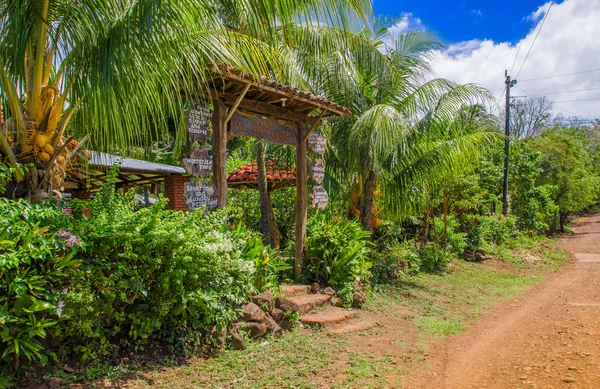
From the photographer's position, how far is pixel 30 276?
343cm

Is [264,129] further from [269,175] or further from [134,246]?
[269,175]

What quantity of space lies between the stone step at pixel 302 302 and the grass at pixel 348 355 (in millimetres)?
383

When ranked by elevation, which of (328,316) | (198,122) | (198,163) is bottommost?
(328,316)

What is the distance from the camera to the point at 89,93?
397cm

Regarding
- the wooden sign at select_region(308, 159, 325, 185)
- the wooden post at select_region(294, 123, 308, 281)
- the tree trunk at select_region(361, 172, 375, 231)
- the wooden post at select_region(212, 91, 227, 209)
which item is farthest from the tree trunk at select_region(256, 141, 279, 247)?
the wooden post at select_region(212, 91, 227, 209)

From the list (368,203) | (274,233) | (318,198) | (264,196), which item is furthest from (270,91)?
(274,233)

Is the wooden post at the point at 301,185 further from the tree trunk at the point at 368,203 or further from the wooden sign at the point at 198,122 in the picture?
the tree trunk at the point at 368,203

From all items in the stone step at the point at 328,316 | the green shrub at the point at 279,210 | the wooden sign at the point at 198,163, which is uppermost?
the wooden sign at the point at 198,163

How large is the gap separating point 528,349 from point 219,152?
4675 mm

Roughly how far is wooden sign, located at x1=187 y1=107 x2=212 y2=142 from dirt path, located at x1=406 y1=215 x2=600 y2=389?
3.76 m

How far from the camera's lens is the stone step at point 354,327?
19.8 feet

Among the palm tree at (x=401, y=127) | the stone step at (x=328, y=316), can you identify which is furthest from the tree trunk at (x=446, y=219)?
the stone step at (x=328, y=316)

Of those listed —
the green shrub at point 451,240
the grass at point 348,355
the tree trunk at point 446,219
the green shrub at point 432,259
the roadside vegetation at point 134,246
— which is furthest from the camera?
the green shrub at point 451,240

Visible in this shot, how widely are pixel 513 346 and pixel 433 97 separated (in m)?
5.67
